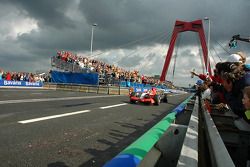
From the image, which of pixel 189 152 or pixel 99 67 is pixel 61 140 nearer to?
pixel 189 152

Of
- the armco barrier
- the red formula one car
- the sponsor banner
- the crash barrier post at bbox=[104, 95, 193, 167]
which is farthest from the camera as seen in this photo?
the sponsor banner

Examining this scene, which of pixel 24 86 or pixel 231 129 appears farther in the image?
pixel 24 86

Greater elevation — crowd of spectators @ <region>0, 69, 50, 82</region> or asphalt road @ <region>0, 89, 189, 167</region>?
crowd of spectators @ <region>0, 69, 50, 82</region>

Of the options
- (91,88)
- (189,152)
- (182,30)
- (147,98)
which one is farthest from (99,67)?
(189,152)

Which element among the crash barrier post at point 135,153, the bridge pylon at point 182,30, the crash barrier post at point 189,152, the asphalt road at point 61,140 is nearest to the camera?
the crash barrier post at point 135,153

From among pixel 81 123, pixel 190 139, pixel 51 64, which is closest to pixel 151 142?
pixel 190 139

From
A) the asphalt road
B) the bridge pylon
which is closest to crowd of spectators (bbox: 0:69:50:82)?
the bridge pylon

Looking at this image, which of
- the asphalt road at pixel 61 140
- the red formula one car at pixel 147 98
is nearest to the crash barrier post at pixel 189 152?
the asphalt road at pixel 61 140

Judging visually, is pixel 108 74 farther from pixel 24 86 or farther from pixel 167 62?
pixel 167 62

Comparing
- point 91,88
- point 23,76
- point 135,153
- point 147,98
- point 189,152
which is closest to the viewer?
point 135,153

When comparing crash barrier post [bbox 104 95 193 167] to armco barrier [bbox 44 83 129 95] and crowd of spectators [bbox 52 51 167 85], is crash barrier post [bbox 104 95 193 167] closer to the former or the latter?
armco barrier [bbox 44 83 129 95]

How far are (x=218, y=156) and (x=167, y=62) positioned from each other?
4722 cm

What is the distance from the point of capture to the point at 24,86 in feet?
111

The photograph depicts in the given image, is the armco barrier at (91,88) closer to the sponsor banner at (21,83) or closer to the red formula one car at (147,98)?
the sponsor banner at (21,83)
